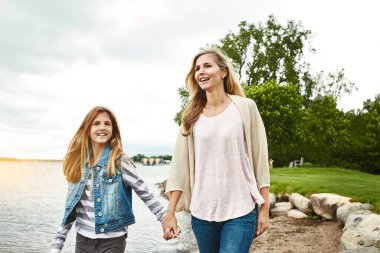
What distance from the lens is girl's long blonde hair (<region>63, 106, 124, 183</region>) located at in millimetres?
4539

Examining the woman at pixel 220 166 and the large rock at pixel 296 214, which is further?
the large rock at pixel 296 214

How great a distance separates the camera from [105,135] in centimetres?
457

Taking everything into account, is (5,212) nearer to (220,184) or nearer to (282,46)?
(220,184)

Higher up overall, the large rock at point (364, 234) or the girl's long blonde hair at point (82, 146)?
the girl's long blonde hair at point (82, 146)

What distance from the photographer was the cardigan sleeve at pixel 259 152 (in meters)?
3.96

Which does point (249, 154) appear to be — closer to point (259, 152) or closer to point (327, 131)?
point (259, 152)

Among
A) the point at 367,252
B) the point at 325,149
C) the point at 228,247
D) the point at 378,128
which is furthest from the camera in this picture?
the point at 325,149

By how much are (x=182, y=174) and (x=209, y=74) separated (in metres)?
0.94

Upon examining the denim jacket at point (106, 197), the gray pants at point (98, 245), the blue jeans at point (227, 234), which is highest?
the denim jacket at point (106, 197)

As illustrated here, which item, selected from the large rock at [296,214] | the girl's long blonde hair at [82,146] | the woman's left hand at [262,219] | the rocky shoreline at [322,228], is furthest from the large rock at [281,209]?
the woman's left hand at [262,219]

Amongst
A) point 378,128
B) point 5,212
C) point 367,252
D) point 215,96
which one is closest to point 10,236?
point 5,212

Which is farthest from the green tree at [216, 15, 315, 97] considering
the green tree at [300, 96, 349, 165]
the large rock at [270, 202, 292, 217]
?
the large rock at [270, 202, 292, 217]

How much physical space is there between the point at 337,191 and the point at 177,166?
13598 millimetres

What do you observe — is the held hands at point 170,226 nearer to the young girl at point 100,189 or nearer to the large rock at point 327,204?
the young girl at point 100,189
